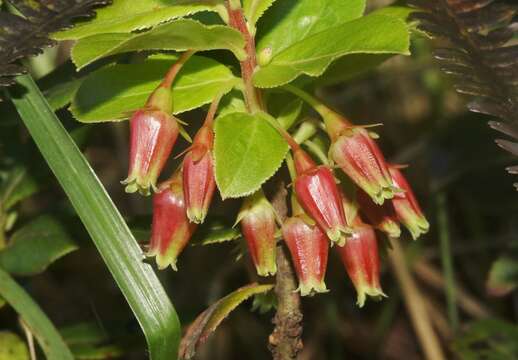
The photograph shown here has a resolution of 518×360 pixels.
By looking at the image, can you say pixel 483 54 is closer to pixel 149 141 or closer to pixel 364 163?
pixel 364 163

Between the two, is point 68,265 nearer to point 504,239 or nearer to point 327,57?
point 504,239

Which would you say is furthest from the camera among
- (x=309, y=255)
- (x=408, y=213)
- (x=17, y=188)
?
(x=17, y=188)

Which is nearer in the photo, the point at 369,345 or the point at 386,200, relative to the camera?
the point at 386,200

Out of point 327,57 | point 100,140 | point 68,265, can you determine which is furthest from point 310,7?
point 100,140

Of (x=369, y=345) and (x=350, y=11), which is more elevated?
(x=350, y=11)

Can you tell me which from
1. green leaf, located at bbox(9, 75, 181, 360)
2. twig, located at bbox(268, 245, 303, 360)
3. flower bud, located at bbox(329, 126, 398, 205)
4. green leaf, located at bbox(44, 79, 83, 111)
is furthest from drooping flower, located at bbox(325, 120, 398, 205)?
green leaf, located at bbox(44, 79, 83, 111)

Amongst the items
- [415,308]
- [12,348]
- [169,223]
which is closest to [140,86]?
[169,223]
